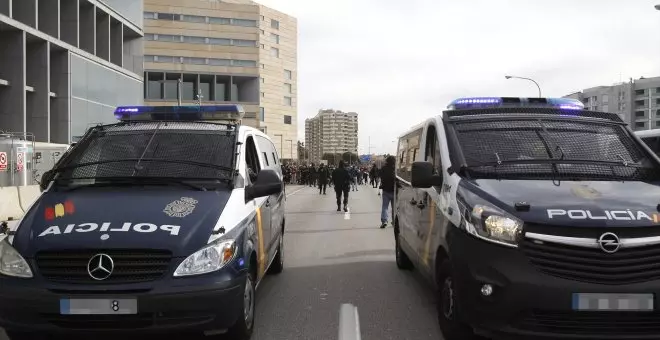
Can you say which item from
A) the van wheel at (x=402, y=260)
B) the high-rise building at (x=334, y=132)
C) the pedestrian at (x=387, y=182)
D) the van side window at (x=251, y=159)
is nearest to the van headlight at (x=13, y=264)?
the van side window at (x=251, y=159)

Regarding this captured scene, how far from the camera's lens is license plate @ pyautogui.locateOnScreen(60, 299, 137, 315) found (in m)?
3.62

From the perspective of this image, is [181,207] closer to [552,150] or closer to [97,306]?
[97,306]

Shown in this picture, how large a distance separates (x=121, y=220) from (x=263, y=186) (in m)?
1.32

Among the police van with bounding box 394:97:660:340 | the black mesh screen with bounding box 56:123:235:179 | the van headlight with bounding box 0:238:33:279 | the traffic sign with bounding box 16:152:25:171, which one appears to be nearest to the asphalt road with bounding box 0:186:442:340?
the police van with bounding box 394:97:660:340

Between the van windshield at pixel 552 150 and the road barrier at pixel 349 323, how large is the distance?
1.68 metres

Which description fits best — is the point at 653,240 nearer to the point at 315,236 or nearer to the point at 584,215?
the point at 584,215

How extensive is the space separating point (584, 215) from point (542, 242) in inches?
13.6

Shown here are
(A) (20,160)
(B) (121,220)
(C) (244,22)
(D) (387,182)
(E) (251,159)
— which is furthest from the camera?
(C) (244,22)

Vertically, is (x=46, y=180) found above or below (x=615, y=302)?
above

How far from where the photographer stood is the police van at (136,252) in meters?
3.65

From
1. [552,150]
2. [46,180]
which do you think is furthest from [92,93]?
[552,150]

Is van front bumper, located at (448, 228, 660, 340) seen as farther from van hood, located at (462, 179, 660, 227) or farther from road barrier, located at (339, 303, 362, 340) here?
road barrier, located at (339, 303, 362, 340)

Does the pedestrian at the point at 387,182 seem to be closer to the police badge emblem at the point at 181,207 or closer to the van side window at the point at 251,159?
the van side window at the point at 251,159

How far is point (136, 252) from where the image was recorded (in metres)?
3.71
